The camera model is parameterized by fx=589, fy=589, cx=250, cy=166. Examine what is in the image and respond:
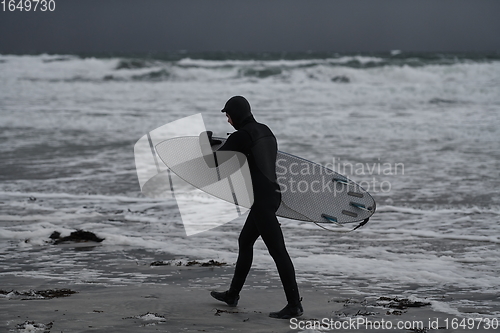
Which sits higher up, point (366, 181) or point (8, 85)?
point (8, 85)

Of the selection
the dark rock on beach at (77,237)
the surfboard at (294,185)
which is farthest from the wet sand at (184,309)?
the dark rock on beach at (77,237)

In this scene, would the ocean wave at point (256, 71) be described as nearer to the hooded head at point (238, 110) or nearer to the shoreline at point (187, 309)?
the shoreline at point (187, 309)

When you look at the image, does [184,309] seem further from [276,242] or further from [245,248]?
[276,242]

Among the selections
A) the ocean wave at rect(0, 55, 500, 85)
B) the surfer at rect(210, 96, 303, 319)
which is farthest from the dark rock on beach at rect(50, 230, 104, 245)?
the ocean wave at rect(0, 55, 500, 85)

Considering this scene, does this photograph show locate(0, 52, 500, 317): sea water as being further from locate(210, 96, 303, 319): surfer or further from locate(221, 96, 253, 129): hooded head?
locate(221, 96, 253, 129): hooded head

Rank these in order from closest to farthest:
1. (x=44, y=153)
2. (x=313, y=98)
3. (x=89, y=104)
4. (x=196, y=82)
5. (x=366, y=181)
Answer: (x=366, y=181), (x=44, y=153), (x=89, y=104), (x=313, y=98), (x=196, y=82)

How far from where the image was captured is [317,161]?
1191 cm

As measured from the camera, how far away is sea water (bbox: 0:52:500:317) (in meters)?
5.64

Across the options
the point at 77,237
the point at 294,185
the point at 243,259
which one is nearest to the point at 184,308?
the point at 243,259

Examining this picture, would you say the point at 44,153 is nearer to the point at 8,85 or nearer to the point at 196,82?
the point at 8,85

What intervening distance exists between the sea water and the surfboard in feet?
2.34

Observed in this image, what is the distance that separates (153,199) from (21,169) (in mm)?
3455

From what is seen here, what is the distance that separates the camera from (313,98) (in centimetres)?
2527

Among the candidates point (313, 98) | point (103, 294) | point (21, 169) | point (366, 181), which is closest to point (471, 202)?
point (366, 181)
